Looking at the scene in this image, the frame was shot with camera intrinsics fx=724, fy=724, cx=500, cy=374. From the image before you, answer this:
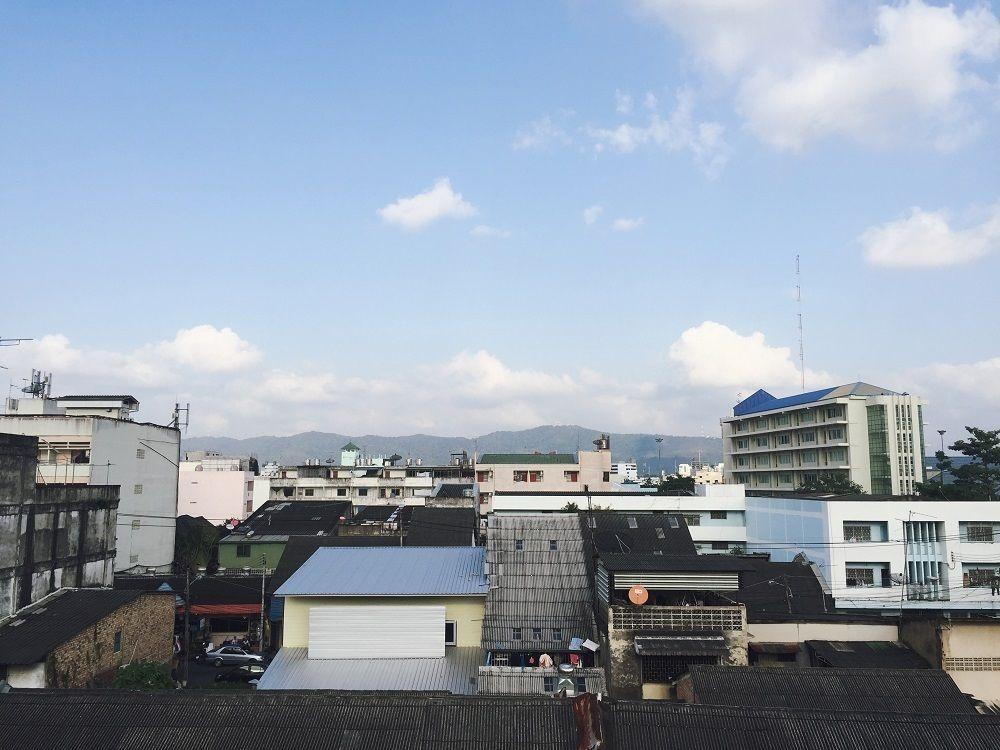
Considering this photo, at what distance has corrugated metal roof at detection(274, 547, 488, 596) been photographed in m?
26.0

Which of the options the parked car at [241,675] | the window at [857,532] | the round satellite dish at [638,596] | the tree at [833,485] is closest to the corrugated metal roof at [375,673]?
the round satellite dish at [638,596]

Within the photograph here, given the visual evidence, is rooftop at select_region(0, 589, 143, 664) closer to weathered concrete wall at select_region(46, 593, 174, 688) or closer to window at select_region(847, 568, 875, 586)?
weathered concrete wall at select_region(46, 593, 174, 688)

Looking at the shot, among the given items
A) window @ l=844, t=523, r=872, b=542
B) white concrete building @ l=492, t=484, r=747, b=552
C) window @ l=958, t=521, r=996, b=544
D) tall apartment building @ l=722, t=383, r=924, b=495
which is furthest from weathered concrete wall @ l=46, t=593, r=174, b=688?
tall apartment building @ l=722, t=383, r=924, b=495

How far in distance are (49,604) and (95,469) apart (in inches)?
905

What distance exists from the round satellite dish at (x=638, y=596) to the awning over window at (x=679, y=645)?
110cm

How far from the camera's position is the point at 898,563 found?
51094 mm

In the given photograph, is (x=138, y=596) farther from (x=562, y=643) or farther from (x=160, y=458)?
(x=160, y=458)

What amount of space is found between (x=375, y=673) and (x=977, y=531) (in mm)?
45549

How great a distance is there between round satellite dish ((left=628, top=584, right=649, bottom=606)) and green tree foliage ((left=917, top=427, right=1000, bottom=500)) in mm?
46786

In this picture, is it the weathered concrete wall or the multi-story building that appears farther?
the multi-story building

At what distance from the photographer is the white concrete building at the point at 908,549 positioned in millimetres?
49938

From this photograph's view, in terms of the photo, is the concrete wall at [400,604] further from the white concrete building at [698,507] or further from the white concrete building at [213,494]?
the white concrete building at [213,494]

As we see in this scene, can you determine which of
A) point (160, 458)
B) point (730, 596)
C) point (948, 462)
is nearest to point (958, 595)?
point (948, 462)

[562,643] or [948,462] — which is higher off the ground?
[948,462]
